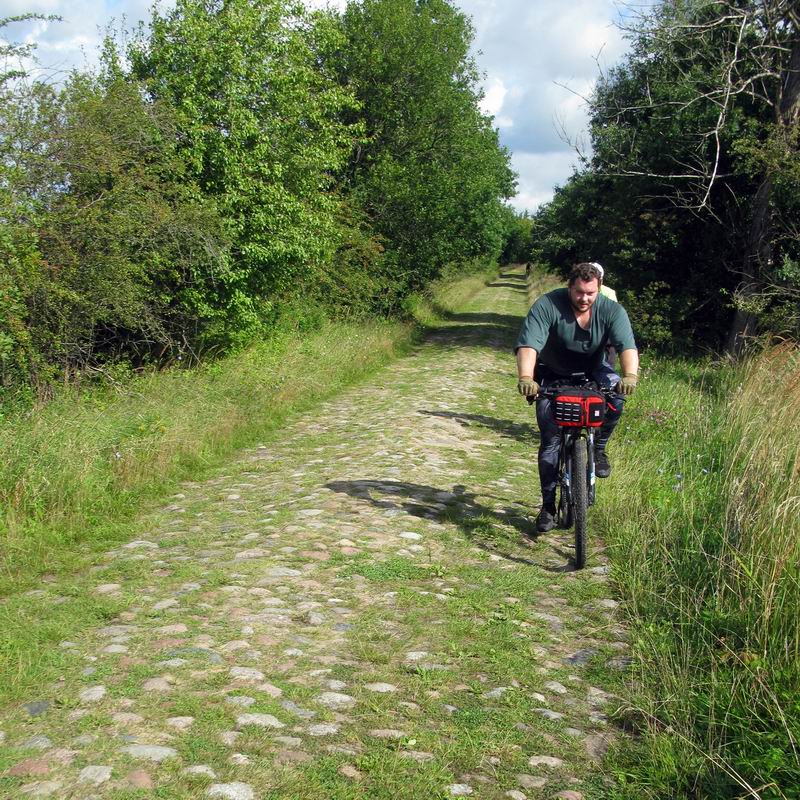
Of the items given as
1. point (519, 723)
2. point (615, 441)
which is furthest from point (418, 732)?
point (615, 441)

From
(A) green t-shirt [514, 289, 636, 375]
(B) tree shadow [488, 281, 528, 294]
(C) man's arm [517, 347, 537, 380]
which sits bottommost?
(C) man's arm [517, 347, 537, 380]

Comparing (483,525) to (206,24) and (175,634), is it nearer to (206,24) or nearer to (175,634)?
(175,634)

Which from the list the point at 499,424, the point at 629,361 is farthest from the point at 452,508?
the point at 499,424

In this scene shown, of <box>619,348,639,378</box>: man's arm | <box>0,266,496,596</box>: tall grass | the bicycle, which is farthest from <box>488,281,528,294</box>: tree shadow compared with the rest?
the bicycle

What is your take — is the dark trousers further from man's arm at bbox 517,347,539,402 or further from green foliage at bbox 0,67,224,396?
green foliage at bbox 0,67,224,396

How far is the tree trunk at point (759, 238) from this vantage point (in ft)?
55.9

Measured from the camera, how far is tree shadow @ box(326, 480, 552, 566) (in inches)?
274

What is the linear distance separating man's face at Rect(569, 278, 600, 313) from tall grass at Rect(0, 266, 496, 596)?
4.20 meters

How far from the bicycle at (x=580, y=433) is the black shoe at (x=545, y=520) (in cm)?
40

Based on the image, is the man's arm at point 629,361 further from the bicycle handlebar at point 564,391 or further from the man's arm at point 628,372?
the bicycle handlebar at point 564,391

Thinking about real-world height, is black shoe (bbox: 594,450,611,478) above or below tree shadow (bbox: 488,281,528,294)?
below

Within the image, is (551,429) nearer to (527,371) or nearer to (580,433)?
(580,433)

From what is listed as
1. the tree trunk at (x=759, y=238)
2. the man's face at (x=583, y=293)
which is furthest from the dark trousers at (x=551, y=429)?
the tree trunk at (x=759, y=238)

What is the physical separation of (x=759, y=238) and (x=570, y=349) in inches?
536
